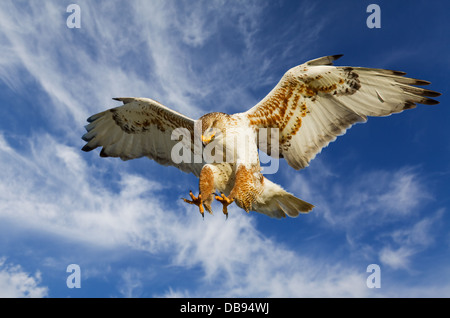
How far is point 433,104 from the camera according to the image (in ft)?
25.5

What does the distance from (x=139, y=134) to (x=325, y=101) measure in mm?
5035

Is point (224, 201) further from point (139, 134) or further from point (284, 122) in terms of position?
point (139, 134)

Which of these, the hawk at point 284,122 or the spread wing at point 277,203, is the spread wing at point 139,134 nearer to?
the hawk at point 284,122

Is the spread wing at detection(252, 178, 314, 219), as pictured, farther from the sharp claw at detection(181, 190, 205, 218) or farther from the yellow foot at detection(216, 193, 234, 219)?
the sharp claw at detection(181, 190, 205, 218)

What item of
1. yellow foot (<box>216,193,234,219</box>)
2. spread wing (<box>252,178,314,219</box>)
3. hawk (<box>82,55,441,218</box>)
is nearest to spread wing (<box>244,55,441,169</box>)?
hawk (<box>82,55,441,218</box>)

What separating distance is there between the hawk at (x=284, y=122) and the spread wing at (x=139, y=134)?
0.04 metres

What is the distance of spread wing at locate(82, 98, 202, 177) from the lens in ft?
29.6

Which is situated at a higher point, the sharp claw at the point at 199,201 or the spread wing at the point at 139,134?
the spread wing at the point at 139,134

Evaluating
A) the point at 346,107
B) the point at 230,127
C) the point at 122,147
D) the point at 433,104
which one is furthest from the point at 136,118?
the point at 433,104

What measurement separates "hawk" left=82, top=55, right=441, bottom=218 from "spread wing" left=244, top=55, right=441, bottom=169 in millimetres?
17

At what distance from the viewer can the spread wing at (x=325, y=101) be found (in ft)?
25.9

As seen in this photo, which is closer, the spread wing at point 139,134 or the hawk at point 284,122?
the hawk at point 284,122

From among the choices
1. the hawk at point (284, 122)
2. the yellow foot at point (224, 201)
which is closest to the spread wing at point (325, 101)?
the hawk at point (284, 122)

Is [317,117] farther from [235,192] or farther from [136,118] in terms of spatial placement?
[136,118]
